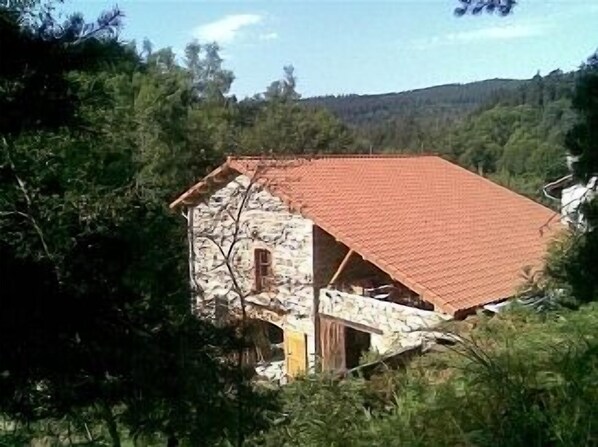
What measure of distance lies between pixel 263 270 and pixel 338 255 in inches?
59.1

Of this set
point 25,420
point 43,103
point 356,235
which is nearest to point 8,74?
point 43,103

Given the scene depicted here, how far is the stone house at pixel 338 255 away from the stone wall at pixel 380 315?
2 centimetres

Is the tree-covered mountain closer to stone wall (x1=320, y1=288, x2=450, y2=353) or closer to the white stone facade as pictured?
the white stone facade

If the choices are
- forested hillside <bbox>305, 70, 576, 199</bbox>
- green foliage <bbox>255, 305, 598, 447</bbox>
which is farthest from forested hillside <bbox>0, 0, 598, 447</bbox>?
forested hillside <bbox>305, 70, 576, 199</bbox>

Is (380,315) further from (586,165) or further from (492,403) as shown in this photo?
(492,403)

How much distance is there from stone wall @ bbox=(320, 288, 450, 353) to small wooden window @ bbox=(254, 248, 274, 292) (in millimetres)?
1177

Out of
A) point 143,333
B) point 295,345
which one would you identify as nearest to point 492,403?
point 143,333

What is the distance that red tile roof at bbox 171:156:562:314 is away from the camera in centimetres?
1195

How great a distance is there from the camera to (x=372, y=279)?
13250 millimetres

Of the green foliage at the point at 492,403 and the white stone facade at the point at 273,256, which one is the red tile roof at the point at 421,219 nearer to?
the white stone facade at the point at 273,256

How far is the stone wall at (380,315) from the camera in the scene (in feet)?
36.7

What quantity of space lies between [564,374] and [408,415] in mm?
635

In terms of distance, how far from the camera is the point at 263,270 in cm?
1398

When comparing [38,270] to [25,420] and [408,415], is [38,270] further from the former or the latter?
[408,415]
